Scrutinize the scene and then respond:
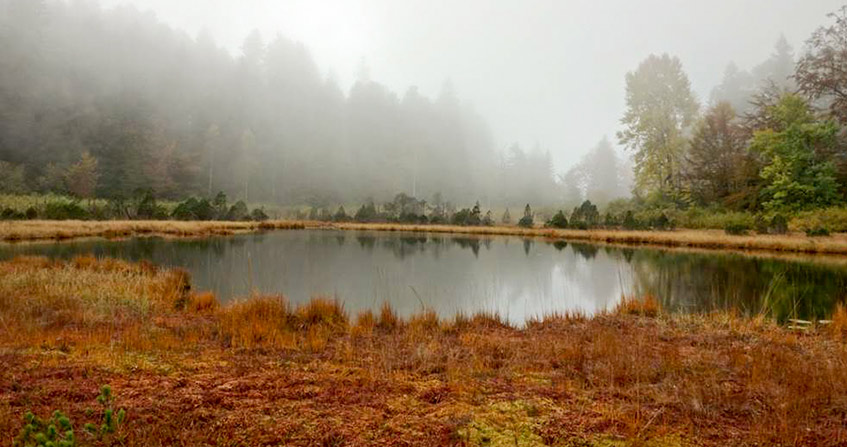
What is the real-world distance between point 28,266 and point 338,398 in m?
11.4

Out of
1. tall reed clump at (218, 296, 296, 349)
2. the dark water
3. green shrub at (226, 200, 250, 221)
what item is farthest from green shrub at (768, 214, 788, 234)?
green shrub at (226, 200, 250, 221)

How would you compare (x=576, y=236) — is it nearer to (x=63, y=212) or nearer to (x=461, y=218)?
(x=461, y=218)

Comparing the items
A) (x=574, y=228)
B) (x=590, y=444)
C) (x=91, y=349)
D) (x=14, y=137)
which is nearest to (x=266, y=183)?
(x=14, y=137)

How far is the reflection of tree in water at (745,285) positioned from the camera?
28.4 feet

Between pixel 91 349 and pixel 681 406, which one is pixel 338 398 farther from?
pixel 91 349

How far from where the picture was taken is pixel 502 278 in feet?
40.9

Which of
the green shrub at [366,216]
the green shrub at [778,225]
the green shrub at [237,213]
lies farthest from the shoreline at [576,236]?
the green shrub at [366,216]

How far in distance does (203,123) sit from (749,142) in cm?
5881

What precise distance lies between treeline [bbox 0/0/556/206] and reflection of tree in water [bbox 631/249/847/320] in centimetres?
4572

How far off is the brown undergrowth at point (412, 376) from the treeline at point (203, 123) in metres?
43.0

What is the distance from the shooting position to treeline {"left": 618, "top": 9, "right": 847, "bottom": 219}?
24.7 m

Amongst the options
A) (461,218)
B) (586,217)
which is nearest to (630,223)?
(586,217)

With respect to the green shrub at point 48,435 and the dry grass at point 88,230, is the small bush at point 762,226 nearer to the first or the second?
the green shrub at point 48,435

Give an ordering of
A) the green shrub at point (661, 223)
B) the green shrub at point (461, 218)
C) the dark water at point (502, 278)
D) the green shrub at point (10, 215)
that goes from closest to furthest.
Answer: the dark water at point (502, 278) < the green shrub at point (10, 215) < the green shrub at point (661, 223) < the green shrub at point (461, 218)
